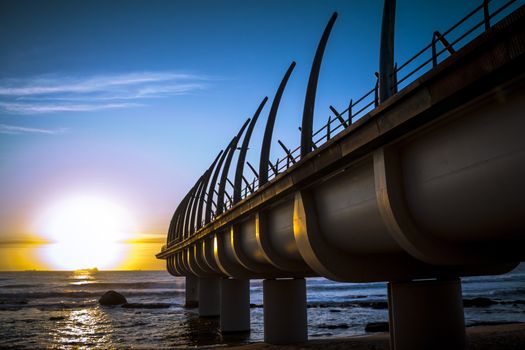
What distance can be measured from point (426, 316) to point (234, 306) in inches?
876

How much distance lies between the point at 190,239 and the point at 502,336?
887 inches

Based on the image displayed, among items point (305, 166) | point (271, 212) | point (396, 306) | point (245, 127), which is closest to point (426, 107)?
point (305, 166)

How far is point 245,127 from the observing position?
26.0 m

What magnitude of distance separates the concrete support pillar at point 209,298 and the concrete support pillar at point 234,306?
453 inches

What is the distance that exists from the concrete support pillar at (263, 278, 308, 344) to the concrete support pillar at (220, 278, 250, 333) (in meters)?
9.81

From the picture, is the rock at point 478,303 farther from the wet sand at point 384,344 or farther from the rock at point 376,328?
the wet sand at point 384,344

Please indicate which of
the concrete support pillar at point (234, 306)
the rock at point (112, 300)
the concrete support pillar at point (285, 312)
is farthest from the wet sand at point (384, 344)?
the rock at point (112, 300)

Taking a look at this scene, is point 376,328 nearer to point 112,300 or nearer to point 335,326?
point 335,326

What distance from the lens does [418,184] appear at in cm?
873

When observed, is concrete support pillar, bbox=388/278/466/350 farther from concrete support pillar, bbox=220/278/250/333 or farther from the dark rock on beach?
the dark rock on beach

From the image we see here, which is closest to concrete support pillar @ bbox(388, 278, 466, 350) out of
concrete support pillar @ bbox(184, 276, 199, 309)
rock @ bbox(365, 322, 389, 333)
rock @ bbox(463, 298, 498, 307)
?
rock @ bbox(365, 322, 389, 333)

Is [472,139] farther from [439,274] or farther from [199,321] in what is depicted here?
[199,321]

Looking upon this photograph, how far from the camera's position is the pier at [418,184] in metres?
6.78

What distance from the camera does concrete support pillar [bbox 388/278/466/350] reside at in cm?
1325
